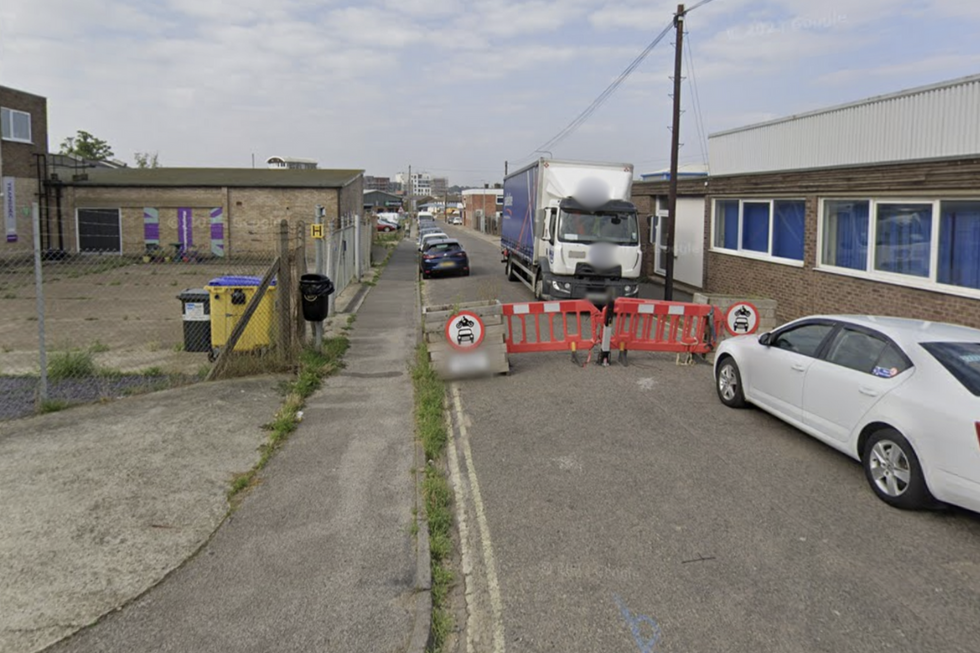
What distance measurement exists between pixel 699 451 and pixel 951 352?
7.47ft

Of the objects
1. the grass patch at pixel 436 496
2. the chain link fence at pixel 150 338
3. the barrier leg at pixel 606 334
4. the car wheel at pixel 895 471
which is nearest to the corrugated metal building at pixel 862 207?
the barrier leg at pixel 606 334

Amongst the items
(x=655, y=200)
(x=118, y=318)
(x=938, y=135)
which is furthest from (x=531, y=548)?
(x=655, y=200)

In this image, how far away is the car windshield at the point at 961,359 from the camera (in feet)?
17.6

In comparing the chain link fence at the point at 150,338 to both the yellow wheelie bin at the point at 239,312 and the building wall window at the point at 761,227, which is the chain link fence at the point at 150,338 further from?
the building wall window at the point at 761,227

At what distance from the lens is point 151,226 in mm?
33875

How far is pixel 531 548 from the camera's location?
499 cm

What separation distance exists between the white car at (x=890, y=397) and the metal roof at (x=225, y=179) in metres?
29.0

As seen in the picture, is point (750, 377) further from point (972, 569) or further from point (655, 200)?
point (655, 200)

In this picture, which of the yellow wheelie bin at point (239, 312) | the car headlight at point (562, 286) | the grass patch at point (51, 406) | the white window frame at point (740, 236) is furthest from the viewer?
the car headlight at point (562, 286)

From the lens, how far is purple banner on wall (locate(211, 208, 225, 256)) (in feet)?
110

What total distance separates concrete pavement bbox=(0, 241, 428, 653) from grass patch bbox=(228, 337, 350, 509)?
0.37 ft

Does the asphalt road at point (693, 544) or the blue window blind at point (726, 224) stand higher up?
the blue window blind at point (726, 224)

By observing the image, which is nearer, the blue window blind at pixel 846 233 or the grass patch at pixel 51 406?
the grass patch at pixel 51 406

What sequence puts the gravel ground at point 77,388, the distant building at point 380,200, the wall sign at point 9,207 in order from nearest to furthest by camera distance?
the gravel ground at point 77,388 → the wall sign at point 9,207 → the distant building at point 380,200
